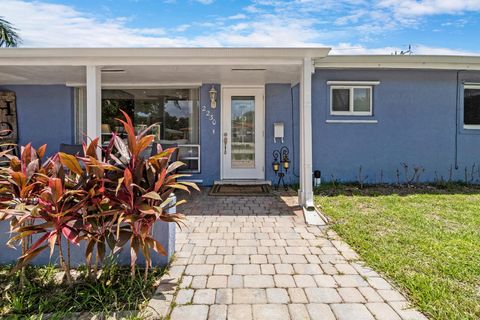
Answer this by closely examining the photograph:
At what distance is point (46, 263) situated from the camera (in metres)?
2.95

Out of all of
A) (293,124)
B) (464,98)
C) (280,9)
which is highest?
(280,9)

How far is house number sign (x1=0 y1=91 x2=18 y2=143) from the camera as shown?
7395mm

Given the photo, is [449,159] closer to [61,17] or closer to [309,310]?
[309,310]

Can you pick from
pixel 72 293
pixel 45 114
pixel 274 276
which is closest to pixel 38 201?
pixel 72 293

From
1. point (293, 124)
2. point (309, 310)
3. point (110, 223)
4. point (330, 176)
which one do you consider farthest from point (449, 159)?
point (110, 223)

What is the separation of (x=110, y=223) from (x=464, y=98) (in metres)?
8.38

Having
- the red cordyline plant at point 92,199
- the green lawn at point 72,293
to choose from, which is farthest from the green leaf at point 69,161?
the green lawn at point 72,293

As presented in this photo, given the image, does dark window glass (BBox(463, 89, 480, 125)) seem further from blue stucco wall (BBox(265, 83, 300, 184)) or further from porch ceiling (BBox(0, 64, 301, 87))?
porch ceiling (BBox(0, 64, 301, 87))

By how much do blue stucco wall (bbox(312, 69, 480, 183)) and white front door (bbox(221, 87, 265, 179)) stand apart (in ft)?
4.21

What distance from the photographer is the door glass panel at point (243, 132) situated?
7.52 m

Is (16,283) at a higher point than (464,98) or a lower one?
lower

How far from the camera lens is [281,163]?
291 inches

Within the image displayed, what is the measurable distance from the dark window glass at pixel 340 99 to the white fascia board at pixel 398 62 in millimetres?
653

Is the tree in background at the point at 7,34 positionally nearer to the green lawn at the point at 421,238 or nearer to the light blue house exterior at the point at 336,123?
the light blue house exterior at the point at 336,123
